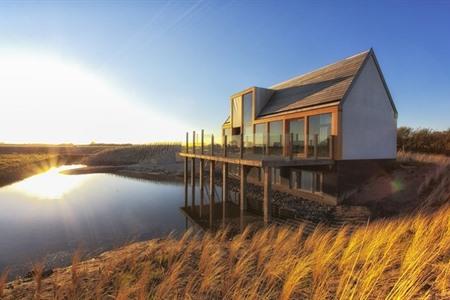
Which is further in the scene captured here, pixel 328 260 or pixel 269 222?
pixel 269 222

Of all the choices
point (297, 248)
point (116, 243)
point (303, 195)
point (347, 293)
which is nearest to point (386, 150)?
point (303, 195)

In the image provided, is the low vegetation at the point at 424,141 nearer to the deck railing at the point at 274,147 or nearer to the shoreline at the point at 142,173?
the deck railing at the point at 274,147

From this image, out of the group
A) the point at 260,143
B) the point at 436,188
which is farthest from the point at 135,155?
the point at 436,188

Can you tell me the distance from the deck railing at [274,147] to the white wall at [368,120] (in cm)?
111

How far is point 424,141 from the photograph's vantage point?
883 inches

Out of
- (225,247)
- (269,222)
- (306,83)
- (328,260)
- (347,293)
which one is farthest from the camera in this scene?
(306,83)

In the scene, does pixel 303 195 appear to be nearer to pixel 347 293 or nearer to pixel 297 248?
pixel 297 248

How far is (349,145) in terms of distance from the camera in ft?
44.2

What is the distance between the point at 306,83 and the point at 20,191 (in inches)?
1005

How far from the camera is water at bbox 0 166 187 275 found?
380 inches

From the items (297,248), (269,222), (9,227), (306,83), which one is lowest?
(9,227)

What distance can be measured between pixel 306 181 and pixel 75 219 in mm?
13534

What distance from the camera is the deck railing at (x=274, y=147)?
13.2 m

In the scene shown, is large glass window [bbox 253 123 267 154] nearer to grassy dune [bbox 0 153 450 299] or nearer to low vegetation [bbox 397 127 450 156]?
grassy dune [bbox 0 153 450 299]
